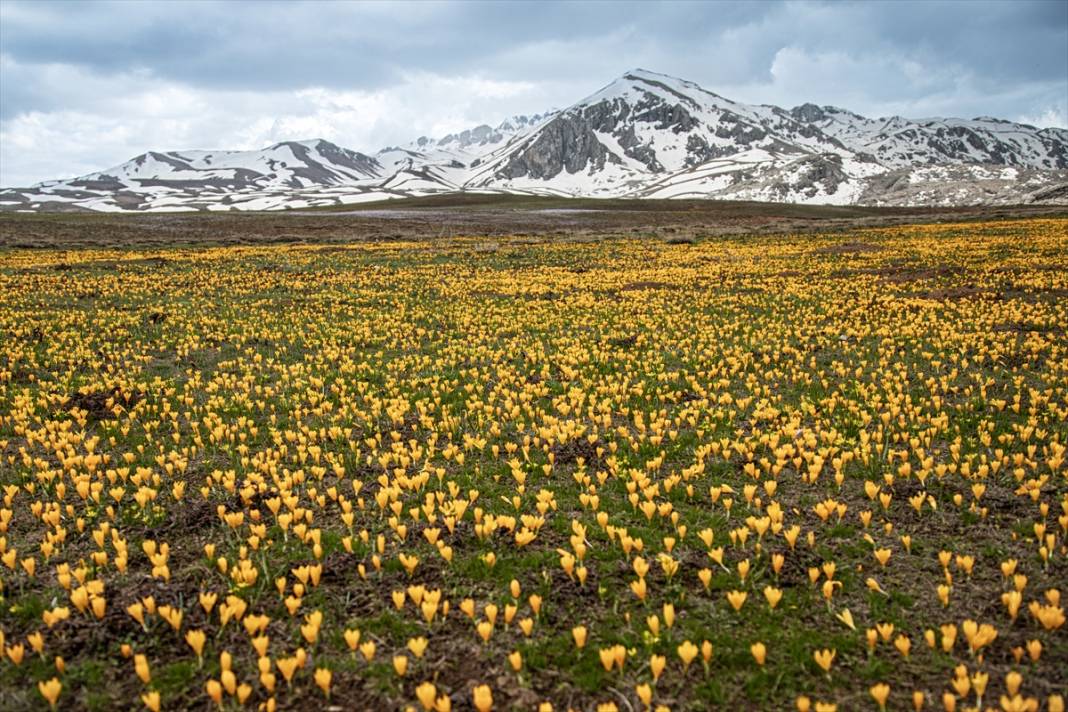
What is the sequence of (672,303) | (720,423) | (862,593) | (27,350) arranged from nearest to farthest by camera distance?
(862,593), (720,423), (27,350), (672,303)

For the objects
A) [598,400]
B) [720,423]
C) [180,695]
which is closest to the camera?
[180,695]

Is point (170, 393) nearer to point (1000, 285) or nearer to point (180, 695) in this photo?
point (180, 695)

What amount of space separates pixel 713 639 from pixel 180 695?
4.21 m

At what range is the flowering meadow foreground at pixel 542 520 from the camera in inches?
191

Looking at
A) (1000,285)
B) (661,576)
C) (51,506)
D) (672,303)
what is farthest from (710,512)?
(1000,285)

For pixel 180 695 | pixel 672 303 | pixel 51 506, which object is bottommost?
pixel 180 695

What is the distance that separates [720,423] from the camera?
33.6 feet

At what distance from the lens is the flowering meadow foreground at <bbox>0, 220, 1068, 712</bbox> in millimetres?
4848

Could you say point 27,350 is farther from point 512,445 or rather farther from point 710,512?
point 710,512

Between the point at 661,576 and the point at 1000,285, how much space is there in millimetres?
23669

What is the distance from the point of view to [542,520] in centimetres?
687

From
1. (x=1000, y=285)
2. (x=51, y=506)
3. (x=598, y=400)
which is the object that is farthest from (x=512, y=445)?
(x=1000, y=285)

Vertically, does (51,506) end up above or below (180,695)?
above

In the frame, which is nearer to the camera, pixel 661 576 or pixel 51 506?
pixel 661 576
